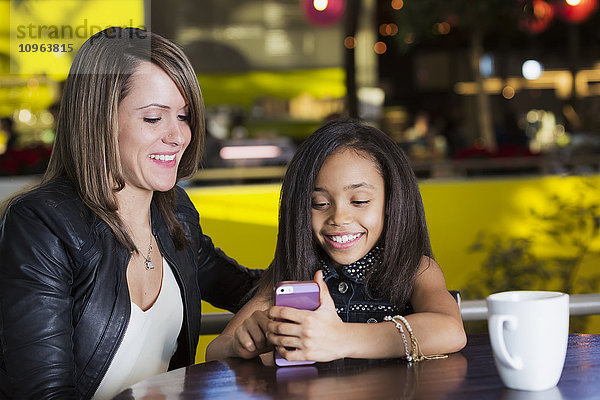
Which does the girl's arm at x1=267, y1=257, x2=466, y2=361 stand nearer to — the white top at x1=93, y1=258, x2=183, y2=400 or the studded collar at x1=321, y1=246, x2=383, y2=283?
the studded collar at x1=321, y1=246, x2=383, y2=283

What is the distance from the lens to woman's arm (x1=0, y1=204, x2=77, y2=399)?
1.43 meters

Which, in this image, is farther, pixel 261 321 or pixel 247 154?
pixel 247 154

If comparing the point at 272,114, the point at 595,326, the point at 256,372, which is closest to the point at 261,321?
the point at 256,372

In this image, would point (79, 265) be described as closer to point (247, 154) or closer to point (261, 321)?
point (261, 321)

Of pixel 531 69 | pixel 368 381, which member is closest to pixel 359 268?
pixel 368 381

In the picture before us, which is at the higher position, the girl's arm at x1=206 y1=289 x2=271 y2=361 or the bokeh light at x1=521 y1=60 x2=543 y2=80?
the bokeh light at x1=521 y1=60 x2=543 y2=80

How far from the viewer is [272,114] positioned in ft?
32.6

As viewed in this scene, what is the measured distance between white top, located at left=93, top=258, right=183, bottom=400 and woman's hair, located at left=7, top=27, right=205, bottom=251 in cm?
15

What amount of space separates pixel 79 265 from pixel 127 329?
0.17m

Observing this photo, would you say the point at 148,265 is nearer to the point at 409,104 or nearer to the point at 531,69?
the point at 409,104

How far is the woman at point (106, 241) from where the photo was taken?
1460 mm

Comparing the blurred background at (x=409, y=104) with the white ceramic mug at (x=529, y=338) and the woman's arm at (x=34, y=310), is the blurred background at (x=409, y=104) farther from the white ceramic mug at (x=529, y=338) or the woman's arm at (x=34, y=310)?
the white ceramic mug at (x=529, y=338)

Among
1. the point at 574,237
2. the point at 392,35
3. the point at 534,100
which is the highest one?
the point at 392,35

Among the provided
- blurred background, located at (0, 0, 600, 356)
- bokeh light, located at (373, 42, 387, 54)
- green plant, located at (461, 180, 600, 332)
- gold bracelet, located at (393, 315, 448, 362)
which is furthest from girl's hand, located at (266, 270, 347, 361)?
bokeh light, located at (373, 42, 387, 54)
